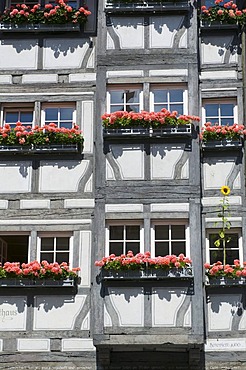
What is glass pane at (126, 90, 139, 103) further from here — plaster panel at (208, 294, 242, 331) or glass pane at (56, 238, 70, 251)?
plaster panel at (208, 294, 242, 331)

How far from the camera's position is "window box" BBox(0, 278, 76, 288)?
52.1 ft

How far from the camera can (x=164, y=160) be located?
16.3 m

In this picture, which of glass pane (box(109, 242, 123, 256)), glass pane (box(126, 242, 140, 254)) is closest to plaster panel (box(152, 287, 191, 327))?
glass pane (box(126, 242, 140, 254))

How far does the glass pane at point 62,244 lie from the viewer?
16.4 meters

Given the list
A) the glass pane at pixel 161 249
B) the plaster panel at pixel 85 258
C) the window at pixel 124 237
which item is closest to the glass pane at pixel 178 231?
the glass pane at pixel 161 249

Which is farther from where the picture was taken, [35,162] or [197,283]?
[35,162]

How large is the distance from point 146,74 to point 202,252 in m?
3.56

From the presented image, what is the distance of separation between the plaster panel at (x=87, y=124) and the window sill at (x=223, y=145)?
2157 millimetres

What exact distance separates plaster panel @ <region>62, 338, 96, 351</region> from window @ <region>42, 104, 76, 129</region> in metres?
4.10

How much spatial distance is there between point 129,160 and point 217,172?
166 centimetres

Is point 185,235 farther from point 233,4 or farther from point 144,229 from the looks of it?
point 233,4

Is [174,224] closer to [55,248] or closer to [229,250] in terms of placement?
[229,250]

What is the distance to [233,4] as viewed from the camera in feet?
56.7

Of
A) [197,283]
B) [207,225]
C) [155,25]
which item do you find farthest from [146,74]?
[197,283]
